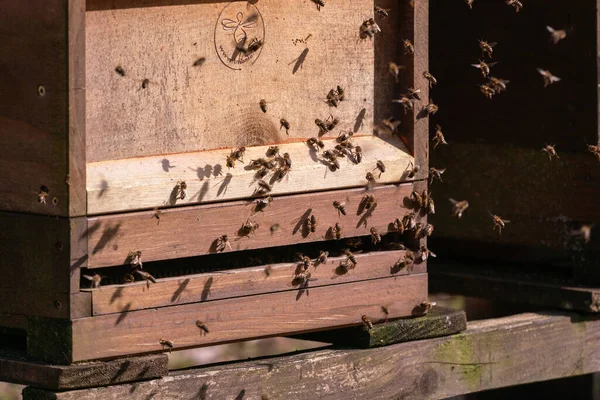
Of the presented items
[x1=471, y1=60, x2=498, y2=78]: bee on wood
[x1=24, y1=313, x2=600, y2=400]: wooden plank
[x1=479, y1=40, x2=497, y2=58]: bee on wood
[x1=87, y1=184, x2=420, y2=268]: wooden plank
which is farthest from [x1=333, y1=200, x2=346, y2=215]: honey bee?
[x1=479, y1=40, x2=497, y2=58]: bee on wood

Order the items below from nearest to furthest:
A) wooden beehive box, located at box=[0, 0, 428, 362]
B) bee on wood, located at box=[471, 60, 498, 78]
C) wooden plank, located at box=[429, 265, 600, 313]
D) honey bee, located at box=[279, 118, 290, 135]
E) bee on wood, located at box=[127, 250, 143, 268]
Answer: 1. wooden beehive box, located at box=[0, 0, 428, 362]
2. bee on wood, located at box=[127, 250, 143, 268]
3. honey bee, located at box=[279, 118, 290, 135]
4. bee on wood, located at box=[471, 60, 498, 78]
5. wooden plank, located at box=[429, 265, 600, 313]

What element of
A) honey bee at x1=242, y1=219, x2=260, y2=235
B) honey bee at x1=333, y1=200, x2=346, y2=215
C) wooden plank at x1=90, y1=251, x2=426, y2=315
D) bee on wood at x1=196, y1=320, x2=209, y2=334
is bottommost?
bee on wood at x1=196, y1=320, x2=209, y2=334

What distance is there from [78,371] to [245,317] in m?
0.75

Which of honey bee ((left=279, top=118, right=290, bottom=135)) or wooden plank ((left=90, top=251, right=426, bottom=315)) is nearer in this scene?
wooden plank ((left=90, top=251, right=426, bottom=315))

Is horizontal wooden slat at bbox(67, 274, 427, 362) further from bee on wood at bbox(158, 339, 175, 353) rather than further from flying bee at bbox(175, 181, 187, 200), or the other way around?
flying bee at bbox(175, 181, 187, 200)

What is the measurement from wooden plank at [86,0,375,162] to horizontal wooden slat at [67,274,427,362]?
22.5 inches

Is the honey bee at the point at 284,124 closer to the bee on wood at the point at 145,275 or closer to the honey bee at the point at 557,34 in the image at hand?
the bee on wood at the point at 145,275

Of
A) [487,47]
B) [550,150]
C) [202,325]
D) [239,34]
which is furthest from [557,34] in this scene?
[202,325]

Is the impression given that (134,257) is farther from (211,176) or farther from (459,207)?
(459,207)

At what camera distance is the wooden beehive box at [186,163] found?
15.1 feet

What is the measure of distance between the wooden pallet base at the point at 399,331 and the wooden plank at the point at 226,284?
23cm

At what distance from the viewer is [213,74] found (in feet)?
16.4

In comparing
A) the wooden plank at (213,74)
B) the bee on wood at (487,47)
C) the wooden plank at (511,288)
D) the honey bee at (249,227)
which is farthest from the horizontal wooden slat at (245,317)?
the bee on wood at (487,47)

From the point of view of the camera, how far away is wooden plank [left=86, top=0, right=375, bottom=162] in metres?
4.71
